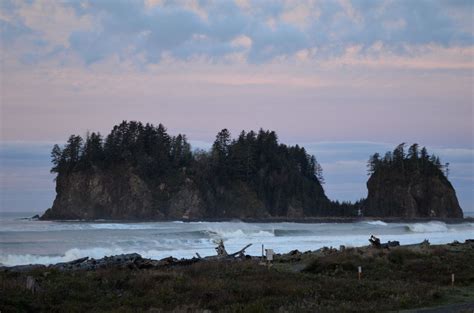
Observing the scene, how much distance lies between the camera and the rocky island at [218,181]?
11269cm

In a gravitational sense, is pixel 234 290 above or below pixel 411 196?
below

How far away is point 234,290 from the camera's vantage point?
18016 millimetres

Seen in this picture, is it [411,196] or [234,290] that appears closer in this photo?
[234,290]

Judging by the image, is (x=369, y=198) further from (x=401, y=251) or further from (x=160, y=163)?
(x=401, y=251)

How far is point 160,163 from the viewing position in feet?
391

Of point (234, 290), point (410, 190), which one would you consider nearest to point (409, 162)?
point (410, 190)

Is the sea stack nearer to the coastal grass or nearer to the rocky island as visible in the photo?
the rocky island

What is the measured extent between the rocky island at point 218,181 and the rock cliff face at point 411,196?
0.20m

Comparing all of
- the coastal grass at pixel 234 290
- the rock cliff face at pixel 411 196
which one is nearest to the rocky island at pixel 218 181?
the rock cliff face at pixel 411 196

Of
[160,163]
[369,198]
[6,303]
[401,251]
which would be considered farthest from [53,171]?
[6,303]

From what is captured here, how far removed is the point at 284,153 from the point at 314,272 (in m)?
114

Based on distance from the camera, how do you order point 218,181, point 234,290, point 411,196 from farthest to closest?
1. point 411,196
2. point 218,181
3. point 234,290

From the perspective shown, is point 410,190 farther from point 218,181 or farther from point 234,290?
point 234,290

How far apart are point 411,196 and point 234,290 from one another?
4855 inches
